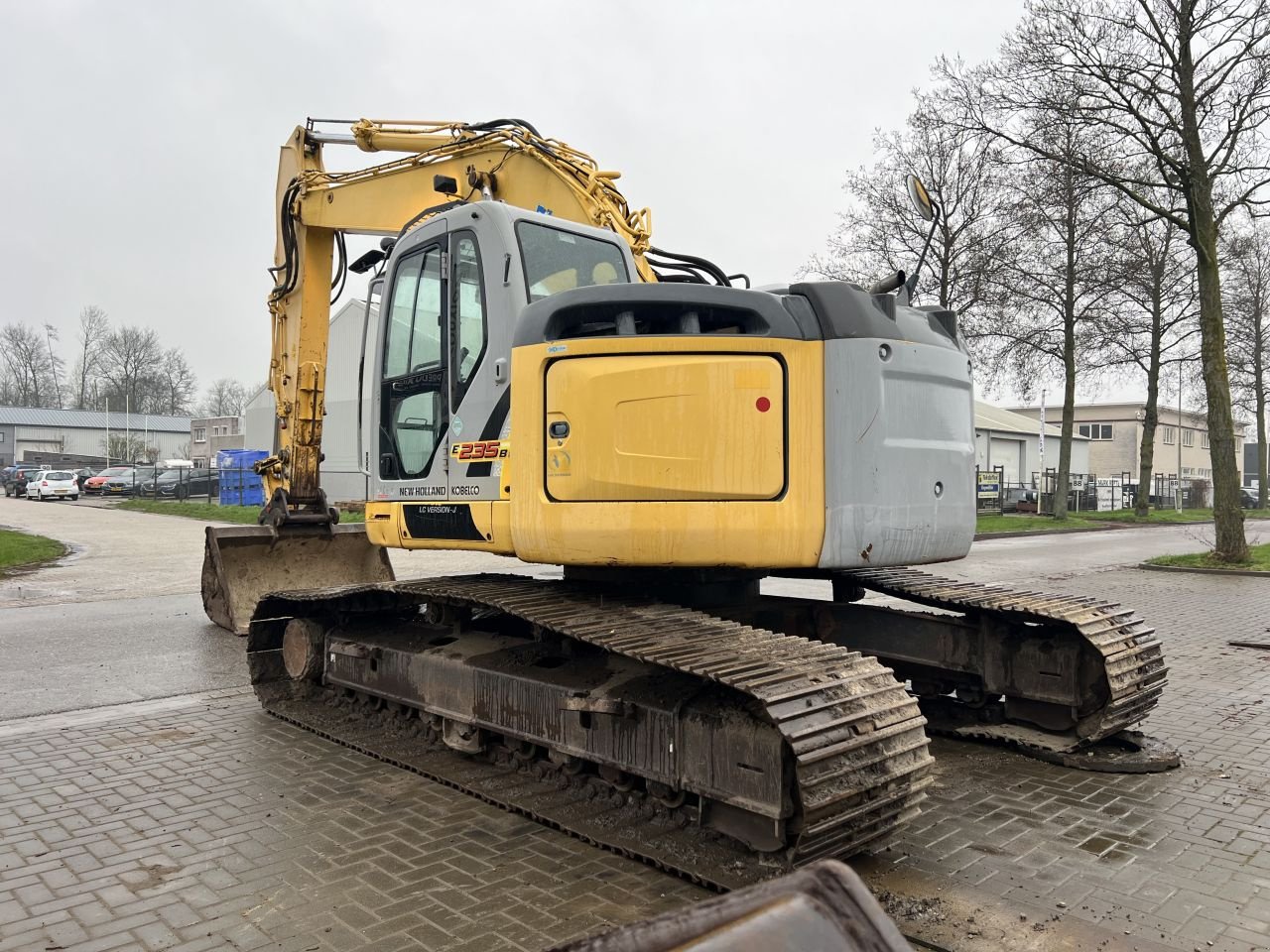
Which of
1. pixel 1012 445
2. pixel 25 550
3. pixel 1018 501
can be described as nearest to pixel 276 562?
pixel 25 550

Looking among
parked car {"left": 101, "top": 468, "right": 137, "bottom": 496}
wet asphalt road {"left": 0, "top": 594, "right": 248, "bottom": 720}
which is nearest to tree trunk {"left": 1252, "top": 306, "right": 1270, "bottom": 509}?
wet asphalt road {"left": 0, "top": 594, "right": 248, "bottom": 720}

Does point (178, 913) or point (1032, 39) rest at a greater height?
point (1032, 39)

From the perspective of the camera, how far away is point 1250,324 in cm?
3388

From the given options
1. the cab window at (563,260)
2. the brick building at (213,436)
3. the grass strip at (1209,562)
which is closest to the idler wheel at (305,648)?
the cab window at (563,260)

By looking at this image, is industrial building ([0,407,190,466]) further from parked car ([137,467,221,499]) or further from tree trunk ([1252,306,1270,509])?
tree trunk ([1252,306,1270,509])

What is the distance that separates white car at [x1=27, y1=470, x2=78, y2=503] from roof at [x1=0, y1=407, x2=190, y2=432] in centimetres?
4697

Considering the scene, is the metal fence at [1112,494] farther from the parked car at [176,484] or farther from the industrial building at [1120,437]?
the parked car at [176,484]

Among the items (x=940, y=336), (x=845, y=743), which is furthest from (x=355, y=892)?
(x=940, y=336)

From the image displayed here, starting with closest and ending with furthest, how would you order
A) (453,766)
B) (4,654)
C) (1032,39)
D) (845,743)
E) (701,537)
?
(845,743) < (701,537) < (453,766) < (4,654) < (1032,39)

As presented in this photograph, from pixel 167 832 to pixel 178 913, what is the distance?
2.94 ft

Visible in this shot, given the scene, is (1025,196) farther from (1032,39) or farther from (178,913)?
(178,913)

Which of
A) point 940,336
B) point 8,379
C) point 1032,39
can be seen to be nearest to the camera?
point 940,336

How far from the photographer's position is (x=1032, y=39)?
16500 mm

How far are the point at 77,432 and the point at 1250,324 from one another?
89.9 meters
